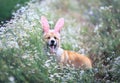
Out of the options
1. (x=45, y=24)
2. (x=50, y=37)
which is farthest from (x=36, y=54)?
(x=45, y=24)

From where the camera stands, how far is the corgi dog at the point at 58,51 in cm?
878

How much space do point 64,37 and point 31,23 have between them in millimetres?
1643

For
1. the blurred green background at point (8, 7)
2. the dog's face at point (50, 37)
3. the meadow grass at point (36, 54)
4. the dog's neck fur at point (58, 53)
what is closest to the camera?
the meadow grass at point (36, 54)

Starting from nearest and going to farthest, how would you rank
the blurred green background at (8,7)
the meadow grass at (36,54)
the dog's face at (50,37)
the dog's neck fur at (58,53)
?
the meadow grass at (36,54) → the dog's face at (50,37) → the dog's neck fur at (58,53) → the blurred green background at (8,7)

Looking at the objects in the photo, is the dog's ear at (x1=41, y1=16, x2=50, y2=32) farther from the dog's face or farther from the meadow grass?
the meadow grass

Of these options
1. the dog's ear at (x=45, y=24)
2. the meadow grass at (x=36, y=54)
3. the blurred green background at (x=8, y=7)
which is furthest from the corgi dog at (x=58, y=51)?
the blurred green background at (x=8, y=7)

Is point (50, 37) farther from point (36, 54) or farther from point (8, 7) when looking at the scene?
point (8, 7)

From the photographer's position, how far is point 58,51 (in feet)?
29.2

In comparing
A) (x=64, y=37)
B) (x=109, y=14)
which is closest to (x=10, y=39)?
(x=64, y=37)

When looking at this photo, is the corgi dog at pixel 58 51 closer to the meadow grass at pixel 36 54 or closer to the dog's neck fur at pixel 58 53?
the dog's neck fur at pixel 58 53

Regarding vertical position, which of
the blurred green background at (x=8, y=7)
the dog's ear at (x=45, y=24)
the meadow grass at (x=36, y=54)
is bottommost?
the meadow grass at (x=36, y=54)

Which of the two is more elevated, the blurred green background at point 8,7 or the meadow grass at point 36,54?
the blurred green background at point 8,7

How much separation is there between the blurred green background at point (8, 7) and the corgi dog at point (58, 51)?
5.11 ft

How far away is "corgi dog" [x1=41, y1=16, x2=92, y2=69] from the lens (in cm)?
878
